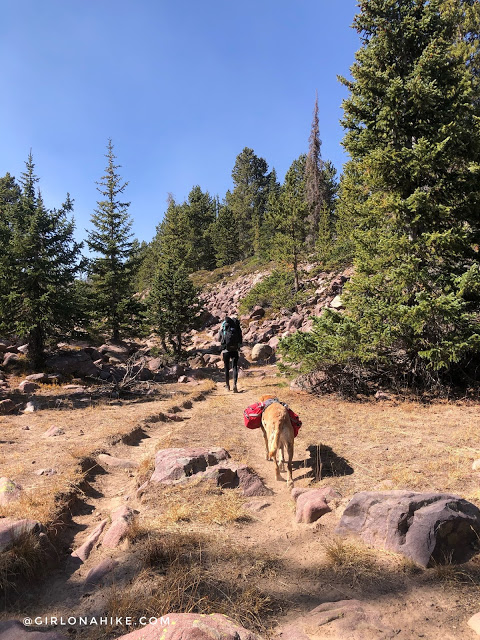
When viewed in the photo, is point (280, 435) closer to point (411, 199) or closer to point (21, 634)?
point (21, 634)

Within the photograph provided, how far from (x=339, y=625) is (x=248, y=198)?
59.6 metres

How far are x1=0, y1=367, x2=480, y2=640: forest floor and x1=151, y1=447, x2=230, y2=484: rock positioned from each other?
0.25 metres

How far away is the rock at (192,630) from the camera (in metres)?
2.08

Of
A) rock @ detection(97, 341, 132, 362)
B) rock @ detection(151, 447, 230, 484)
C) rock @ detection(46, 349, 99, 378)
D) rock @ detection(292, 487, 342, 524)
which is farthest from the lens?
rock @ detection(97, 341, 132, 362)

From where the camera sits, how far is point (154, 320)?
60.0 ft

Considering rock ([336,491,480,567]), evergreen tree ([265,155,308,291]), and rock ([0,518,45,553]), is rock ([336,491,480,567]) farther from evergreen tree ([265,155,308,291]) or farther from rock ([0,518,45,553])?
evergreen tree ([265,155,308,291])

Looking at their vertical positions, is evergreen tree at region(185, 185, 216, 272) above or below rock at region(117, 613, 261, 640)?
above

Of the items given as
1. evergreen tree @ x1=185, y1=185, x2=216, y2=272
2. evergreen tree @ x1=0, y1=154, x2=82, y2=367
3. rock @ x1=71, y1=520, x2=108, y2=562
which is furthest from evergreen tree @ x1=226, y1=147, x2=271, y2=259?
rock @ x1=71, y1=520, x2=108, y2=562

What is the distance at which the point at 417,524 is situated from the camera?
324 centimetres

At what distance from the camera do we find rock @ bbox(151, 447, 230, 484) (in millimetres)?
5133

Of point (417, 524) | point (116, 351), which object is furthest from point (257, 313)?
point (417, 524)

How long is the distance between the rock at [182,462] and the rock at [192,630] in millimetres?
2858

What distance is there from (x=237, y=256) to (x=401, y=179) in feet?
133

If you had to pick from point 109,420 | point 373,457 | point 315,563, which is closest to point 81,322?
point 109,420
